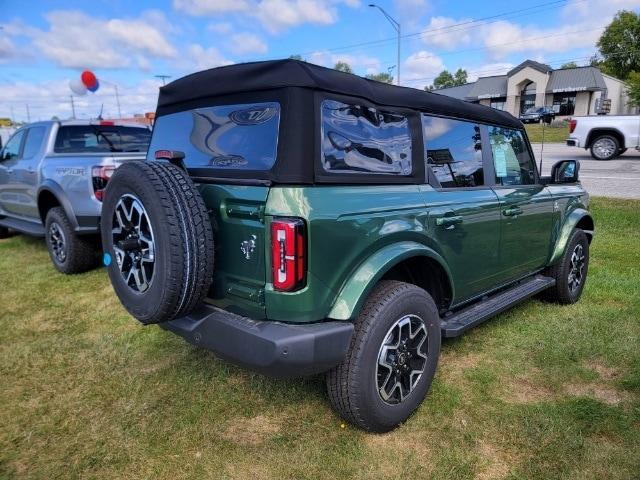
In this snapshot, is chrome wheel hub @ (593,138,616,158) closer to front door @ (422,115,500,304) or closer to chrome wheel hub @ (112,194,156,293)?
front door @ (422,115,500,304)

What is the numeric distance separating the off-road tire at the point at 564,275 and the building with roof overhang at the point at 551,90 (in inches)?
1821

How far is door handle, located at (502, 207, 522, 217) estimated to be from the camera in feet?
11.2

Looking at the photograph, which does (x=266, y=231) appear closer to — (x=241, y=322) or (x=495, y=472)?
(x=241, y=322)

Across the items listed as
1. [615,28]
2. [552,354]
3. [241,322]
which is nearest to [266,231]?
[241,322]

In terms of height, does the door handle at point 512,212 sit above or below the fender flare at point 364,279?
above

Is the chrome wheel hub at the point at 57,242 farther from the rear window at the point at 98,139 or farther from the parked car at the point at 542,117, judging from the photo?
the parked car at the point at 542,117

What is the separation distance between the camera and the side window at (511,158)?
11.9 ft

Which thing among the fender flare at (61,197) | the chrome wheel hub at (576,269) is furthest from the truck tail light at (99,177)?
the chrome wheel hub at (576,269)

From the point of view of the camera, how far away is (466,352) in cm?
358

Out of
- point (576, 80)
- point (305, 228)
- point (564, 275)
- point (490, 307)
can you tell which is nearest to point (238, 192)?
point (305, 228)

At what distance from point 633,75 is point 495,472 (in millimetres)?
43073

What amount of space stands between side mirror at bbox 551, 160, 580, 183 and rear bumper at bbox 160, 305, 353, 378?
304 centimetres

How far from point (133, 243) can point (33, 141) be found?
4.76 m

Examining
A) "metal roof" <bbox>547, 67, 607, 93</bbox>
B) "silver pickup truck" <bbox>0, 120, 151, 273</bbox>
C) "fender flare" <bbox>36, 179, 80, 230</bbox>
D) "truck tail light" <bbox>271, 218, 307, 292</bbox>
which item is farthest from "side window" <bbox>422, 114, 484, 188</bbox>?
"metal roof" <bbox>547, 67, 607, 93</bbox>
